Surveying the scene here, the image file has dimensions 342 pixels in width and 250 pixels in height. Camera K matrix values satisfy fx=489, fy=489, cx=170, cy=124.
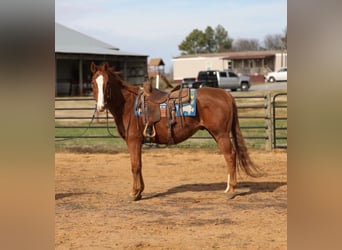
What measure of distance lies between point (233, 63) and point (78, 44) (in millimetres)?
20662

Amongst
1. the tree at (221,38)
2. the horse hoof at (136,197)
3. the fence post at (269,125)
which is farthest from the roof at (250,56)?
the horse hoof at (136,197)

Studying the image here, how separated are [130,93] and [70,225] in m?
2.09

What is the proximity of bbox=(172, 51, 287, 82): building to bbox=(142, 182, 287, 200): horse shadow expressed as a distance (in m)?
42.8

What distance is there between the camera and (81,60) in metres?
31.8

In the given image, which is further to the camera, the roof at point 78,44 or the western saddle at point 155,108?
the roof at point 78,44

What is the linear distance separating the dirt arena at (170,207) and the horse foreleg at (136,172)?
123mm

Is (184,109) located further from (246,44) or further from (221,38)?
(221,38)

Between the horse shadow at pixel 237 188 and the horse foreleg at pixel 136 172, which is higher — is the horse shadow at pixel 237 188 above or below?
below

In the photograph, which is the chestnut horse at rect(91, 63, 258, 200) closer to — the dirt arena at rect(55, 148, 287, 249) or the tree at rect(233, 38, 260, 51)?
the dirt arena at rect(55, 148, 287, 249)

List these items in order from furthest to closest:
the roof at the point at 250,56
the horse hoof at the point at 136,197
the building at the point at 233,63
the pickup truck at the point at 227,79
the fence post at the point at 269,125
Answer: the building at the point at 233,63 → the roof at the point at 250,56 → the pickup truck at the point at 227,79 → the fence post at the point at 269,125 → the horse hoof at the point at 136,197

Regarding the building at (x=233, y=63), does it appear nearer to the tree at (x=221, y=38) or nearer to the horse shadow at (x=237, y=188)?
the tree at (x=221, y=38)

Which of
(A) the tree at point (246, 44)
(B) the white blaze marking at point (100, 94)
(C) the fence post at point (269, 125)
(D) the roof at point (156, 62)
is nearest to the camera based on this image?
(B) the white blaze marking at point (100, 94)

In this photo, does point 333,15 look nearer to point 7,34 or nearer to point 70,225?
point 7,34

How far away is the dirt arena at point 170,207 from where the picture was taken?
4.03m
